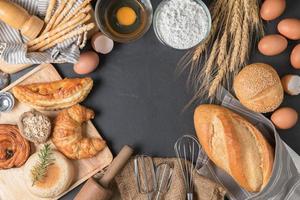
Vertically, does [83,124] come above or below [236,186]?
above

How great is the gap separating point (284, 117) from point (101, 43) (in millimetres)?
593

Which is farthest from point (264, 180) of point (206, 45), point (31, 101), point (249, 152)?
point (31, 101)

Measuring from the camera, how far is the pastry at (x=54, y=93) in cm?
138

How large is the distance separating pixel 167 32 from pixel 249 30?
274 mm

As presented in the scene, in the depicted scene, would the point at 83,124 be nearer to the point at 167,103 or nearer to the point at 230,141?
the point at 167,103

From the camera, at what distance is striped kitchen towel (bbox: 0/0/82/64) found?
4.33ft

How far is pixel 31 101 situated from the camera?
1.38m

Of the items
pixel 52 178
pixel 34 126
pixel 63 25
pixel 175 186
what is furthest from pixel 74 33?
pixel 175 186

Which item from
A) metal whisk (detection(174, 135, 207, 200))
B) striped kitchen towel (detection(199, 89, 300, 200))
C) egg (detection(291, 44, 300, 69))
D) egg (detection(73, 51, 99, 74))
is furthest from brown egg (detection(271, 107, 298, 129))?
egg (detection(73, 51, 99, 74))

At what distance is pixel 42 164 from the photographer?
4.40 feet

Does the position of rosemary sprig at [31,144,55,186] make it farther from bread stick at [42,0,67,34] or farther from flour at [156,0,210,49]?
flour at [156,0,210,49]

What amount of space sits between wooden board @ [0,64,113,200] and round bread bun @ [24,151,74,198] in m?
0.04

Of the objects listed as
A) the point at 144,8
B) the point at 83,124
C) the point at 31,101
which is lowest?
the point at 83,124

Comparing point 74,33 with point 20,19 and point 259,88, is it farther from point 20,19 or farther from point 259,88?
point 259,88
